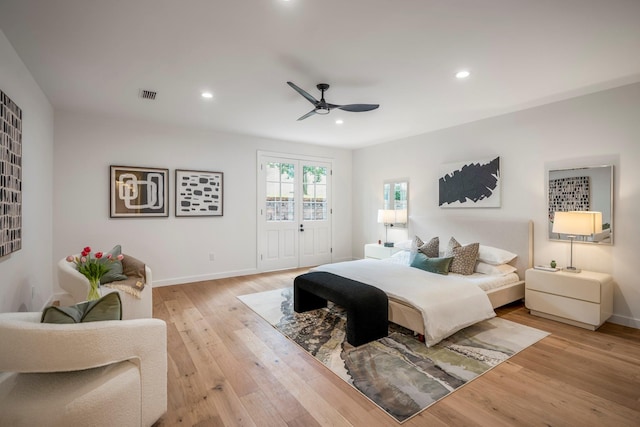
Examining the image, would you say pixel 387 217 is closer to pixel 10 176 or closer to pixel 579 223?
pixel 579 223

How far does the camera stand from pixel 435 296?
9.58 feet

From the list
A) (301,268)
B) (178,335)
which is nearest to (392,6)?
(178,335)

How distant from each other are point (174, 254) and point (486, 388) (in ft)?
14.9

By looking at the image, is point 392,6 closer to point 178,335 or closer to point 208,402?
point 208,402

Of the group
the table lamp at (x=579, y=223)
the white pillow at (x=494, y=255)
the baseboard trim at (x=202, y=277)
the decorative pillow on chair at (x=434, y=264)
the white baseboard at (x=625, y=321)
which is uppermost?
the table lamp at (x=579, y=223)

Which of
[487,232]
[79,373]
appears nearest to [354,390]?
[79,373]

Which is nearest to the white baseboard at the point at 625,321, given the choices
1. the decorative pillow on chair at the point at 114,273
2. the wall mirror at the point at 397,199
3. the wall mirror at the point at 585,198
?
the wall mirror at the point at 585,198

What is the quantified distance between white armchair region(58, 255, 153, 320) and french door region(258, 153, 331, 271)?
267cm

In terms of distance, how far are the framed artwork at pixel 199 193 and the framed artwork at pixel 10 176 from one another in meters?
2.30

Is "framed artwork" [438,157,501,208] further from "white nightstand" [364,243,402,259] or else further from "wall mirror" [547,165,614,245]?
"white nightstand" [364,243,402,259]

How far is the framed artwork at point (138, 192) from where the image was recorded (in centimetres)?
448

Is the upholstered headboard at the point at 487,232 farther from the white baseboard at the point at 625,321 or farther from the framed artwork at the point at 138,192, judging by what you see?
the framed artwork at the point at 138,192

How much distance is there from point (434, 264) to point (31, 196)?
455cm

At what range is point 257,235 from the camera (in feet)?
18.9
